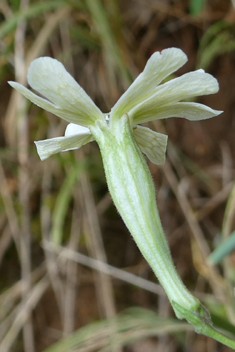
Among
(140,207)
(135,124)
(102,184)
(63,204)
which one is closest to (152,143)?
(135,124)

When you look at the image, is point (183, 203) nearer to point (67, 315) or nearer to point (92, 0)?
point (67, 315)

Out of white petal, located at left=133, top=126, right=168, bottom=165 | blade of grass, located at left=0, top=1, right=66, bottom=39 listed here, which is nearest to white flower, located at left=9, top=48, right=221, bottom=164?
white petal, located at left=133, top=126, right=168, bottom=165

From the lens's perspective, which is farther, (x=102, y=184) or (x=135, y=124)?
(x=102, y=184)

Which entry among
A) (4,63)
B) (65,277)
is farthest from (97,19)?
(65,277)

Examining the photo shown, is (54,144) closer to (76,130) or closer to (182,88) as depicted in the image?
(76,130)

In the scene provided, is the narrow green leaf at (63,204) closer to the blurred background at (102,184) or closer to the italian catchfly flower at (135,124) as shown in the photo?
the blurred background at (102,184)

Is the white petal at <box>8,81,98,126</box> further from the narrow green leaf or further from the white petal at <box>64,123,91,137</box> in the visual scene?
the narrow green leaf
